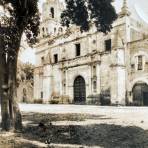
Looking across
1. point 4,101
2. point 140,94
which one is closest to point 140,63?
point 140,94

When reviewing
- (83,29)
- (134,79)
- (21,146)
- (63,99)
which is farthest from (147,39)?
(21,146)

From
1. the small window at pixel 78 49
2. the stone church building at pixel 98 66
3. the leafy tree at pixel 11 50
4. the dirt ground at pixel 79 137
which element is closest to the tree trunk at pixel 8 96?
the leafy tree at pixel 11 50

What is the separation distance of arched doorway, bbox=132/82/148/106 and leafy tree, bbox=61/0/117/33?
63.1 ft

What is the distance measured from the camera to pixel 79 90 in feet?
127

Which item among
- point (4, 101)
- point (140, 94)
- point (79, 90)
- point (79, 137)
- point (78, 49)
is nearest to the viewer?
point (79, 137)

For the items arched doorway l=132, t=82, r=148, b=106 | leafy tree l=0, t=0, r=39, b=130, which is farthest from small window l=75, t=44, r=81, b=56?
leafy tree l=0, t=0, r=39, b=130

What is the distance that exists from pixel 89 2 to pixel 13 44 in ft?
11.6

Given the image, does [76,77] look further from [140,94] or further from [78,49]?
[140,94]

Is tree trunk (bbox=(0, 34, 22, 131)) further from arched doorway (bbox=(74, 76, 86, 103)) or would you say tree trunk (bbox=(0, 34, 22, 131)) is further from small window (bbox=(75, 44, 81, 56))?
small window (bbox=(75, 44, 81, 56))

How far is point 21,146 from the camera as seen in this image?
873 cm

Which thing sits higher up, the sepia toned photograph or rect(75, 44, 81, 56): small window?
rect(75, 44, 81, 56): small window

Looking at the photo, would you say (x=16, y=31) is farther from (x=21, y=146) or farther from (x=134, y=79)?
(x=134, y=79)

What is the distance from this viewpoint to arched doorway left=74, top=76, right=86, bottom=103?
37750 mm

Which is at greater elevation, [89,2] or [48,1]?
[48,1]
